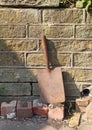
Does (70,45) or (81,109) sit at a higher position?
(70,45)

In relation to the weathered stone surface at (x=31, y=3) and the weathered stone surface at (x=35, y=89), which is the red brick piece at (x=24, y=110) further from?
the weathered stone surface at (x=31, y=3)

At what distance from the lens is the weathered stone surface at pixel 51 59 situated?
3795 millimetres

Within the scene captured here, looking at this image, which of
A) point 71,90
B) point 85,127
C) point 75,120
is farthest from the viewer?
point 71,90

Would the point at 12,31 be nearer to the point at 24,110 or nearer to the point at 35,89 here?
the point at 35,89

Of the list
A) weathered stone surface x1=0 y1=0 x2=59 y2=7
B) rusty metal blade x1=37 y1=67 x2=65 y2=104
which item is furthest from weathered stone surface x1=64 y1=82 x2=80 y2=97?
weathered stone surface x1=0 y1=0 x2=59 y2=7

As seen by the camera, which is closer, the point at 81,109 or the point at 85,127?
the point at 85,127

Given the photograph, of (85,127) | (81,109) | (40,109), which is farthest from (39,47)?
(85,127)

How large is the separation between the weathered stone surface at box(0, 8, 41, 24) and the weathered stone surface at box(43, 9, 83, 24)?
99 millimetres

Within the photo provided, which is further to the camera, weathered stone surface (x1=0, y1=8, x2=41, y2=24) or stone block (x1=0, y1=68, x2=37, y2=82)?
stone block (x1=0, y1=68, x2=37, y2=82)

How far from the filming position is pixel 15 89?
392cm

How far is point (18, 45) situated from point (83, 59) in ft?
2.42

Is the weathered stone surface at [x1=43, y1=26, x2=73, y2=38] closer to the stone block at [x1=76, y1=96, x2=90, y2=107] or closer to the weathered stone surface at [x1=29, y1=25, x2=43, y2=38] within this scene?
the weathered stone surface at [x1=29, y1=25, x2=43, y2=38]

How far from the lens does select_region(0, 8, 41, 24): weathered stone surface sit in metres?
3.68

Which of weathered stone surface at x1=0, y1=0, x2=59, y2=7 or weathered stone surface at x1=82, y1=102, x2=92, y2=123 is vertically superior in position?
weathered stone surface at x1=0, y1=0, x2=59, y2=7
